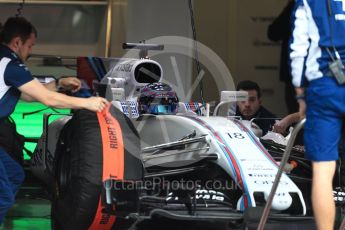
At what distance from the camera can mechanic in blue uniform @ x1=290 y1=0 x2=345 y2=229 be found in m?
3.61

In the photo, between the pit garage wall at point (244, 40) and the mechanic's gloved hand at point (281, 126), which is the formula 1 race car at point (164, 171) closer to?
the mechanic's gloved hand at point (281, 126)

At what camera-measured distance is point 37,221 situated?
6.18 meters

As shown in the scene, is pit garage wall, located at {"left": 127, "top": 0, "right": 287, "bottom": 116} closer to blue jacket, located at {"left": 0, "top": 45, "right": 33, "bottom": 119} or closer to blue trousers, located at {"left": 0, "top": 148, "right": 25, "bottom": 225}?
blue trousers, located at {"left": 0, "top": 148, "right": 25, "bottom": 225}

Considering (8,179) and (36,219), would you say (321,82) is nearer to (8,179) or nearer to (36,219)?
Answer: (8,179)

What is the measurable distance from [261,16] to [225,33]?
0.51m

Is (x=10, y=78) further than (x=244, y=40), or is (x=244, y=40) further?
(x=244, y=40)

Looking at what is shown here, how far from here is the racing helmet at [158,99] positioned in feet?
17.2

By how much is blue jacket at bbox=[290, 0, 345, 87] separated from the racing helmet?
1637 millimetres

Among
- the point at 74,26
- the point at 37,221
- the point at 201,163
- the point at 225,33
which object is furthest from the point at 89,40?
the point at 201,163

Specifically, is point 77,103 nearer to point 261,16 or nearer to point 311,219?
point 311,219

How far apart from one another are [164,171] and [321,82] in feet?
4.55

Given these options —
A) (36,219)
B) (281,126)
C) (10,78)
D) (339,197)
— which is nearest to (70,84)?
(10,78)

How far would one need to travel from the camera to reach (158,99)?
525cm

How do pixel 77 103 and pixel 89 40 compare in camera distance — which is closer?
pixel 77 103
